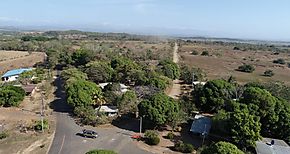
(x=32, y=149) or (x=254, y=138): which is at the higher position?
(x=254, y=138)

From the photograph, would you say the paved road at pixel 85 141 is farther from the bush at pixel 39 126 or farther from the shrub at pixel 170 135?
the shrub at pixel 170 135

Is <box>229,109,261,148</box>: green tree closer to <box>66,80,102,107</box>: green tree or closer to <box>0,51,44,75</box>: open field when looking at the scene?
<box>66,80,102,107</box>: green tree

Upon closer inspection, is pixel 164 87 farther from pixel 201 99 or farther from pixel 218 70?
pixel 218 70

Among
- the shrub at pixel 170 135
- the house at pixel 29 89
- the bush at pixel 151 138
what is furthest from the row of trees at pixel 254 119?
the house at pixel 29 89

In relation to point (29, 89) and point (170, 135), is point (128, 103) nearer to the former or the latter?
point (170, 135)

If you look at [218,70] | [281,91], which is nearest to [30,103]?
[281,91]

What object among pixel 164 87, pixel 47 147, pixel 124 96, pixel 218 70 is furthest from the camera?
pixel 218 70

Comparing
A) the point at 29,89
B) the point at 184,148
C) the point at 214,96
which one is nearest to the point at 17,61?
the point at 29,89
